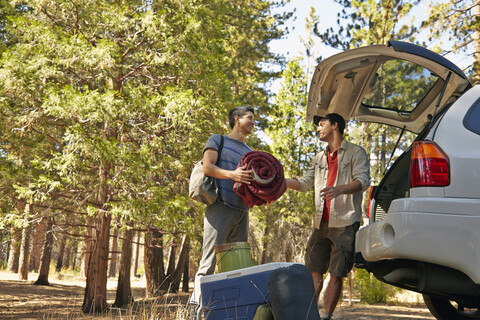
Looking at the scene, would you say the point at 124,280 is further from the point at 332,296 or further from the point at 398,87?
the point at 398,87

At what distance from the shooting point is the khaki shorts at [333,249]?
15.6 feet

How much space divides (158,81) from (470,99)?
874 cm

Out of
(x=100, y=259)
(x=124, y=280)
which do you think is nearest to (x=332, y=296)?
(x=100, y=259)

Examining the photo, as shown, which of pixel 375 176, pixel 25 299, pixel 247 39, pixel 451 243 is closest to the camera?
pixel 451 243

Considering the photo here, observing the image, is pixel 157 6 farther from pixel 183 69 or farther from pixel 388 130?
pixel 388 130

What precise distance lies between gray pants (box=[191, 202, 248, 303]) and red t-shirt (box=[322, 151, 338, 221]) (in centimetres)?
112

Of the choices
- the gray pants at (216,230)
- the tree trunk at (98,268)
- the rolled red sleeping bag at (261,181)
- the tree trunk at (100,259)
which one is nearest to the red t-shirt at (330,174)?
the gray pants at (216,230)

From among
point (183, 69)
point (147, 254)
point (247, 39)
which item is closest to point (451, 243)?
point (183, 69)

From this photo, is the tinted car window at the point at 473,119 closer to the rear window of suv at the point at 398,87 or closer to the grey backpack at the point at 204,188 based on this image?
the rear window of suv at the point at 398,87

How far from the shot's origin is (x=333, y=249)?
487 cm

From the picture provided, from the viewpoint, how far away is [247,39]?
23484 millimetres

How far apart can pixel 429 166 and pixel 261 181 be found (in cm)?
119

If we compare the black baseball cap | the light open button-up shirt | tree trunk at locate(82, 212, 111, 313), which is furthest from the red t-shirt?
tree trunk at locate(82, 212, 111, 313)

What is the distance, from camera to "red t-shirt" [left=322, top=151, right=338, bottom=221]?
5016mm
